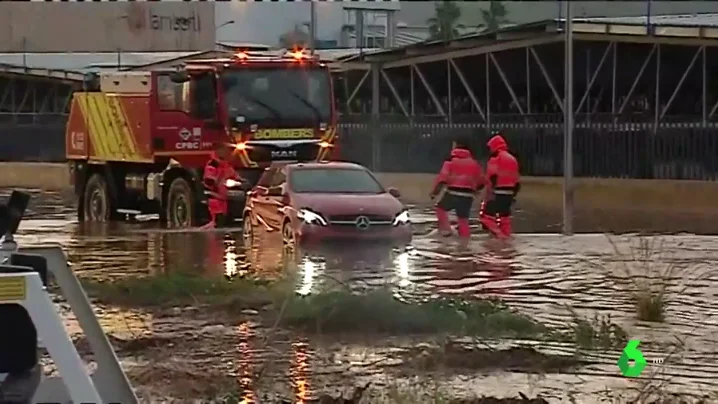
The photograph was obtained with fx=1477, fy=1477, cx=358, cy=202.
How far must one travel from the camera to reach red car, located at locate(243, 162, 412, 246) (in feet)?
64.3

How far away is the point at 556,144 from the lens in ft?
125

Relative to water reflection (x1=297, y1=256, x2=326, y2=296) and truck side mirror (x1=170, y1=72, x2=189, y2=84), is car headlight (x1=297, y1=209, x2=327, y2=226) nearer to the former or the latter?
water reflection (x1=297, y1=256, x2=326, y2=296)

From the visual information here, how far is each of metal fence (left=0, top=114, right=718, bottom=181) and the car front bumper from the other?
15.1 metres

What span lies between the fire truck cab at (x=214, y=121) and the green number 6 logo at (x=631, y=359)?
556 inches

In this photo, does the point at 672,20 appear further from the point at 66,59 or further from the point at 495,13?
the point at 66,59

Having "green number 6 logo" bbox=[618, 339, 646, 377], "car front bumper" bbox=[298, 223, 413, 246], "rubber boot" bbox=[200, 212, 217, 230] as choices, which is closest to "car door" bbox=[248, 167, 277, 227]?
"car front bumper" bbox=[298, 223, 413, 246]

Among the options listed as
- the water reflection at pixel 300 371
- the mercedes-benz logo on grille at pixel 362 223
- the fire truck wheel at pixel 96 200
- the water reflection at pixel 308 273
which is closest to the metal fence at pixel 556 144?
the fire truck wheel at pixel 96 200

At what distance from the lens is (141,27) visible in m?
74.3

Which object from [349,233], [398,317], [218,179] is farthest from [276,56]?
[398,317]

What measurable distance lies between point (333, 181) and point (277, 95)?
13.6 feet

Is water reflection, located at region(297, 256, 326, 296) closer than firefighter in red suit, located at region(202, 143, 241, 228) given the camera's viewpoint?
Yes

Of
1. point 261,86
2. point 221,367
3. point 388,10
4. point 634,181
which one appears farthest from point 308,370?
point 388,10

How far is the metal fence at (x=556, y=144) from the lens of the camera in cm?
3403

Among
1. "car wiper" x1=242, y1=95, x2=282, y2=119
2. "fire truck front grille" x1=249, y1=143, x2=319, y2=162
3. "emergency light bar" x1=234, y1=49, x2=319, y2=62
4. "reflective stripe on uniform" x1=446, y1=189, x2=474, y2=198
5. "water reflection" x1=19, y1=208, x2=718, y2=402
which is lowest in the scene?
"water reflection" x1=19, y1=208, x2=718, y2=402
